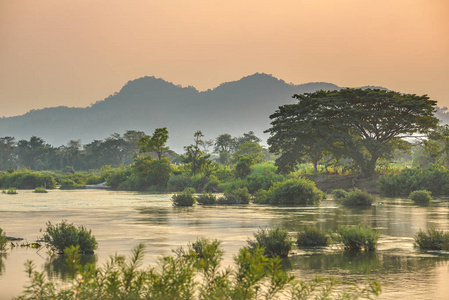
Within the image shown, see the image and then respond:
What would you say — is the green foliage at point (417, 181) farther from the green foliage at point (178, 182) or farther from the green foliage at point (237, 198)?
the green foliage at point (178, 182)

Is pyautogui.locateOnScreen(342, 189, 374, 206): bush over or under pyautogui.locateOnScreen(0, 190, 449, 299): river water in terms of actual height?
over

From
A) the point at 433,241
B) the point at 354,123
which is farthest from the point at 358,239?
the point at 354,123

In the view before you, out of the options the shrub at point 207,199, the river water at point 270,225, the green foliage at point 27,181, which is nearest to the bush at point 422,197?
the river water at point 270,225

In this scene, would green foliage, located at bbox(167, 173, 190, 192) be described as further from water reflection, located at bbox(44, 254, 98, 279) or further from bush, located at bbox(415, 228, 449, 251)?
water reflection, located at bbox(44, 254, 98, 279)

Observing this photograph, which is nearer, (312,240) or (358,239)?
(358,239)

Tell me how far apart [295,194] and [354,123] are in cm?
2277

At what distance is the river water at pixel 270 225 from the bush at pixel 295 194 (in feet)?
27.8

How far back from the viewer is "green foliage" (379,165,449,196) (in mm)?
57000

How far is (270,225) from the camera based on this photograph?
27125 millimetres

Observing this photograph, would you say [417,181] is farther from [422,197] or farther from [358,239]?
[358,239]

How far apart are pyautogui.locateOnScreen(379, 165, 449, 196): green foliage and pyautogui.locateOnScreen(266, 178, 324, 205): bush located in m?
16.5

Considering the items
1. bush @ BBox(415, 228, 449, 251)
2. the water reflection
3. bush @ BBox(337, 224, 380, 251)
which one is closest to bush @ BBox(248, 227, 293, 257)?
bush @ BBox(337, 224, 380, 251)

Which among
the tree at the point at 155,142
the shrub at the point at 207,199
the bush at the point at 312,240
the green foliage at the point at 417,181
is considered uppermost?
the tree at the point at 155,142

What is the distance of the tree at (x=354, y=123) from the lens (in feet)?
208
